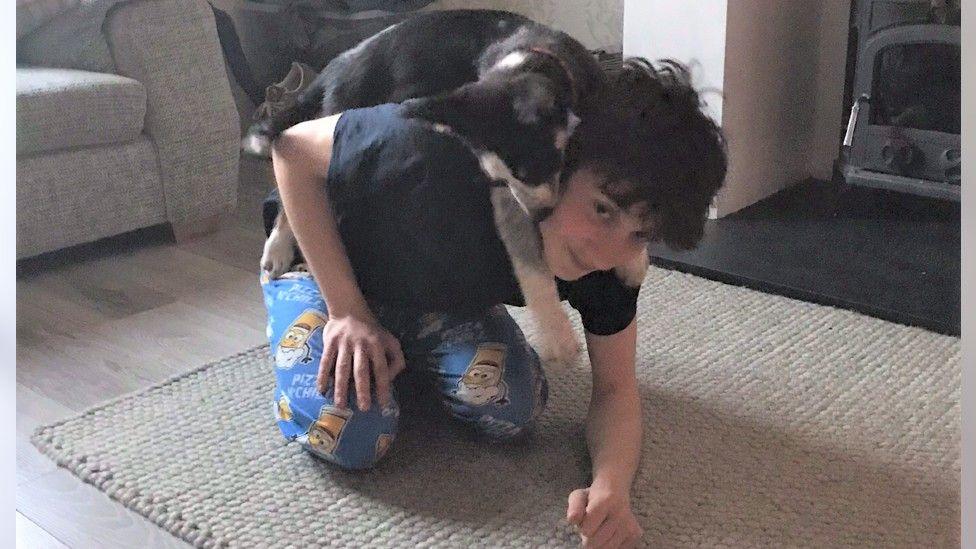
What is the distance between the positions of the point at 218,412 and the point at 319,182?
1.21 ft

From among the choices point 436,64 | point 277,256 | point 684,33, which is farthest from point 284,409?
point 684,33

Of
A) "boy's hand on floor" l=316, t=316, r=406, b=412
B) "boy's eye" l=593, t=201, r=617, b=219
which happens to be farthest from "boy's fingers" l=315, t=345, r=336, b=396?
"boy's eye" l=593, t=201, r=617, b=219

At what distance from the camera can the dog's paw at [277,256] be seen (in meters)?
1.29

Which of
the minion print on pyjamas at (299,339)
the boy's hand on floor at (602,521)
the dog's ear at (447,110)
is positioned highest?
the dog's ear at (447,110)

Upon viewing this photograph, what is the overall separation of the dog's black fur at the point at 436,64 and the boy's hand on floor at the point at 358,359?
0.23 meters

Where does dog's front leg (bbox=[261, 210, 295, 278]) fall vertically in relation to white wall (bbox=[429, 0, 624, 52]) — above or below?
below

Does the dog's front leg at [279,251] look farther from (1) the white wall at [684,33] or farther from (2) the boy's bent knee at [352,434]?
(1) the white wall at [684,33]

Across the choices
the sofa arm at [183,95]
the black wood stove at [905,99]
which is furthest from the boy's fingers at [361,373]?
the black wood stove at [905,99]

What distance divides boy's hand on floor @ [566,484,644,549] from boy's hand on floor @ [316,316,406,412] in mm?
248

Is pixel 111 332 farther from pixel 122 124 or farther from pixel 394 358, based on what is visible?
pixel 394 358

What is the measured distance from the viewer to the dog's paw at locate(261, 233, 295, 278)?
1.29 m

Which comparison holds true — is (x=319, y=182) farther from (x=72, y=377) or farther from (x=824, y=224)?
(x=824, y=224)

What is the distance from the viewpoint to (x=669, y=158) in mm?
884

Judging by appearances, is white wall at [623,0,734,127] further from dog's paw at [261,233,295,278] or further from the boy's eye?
the boy's eye
